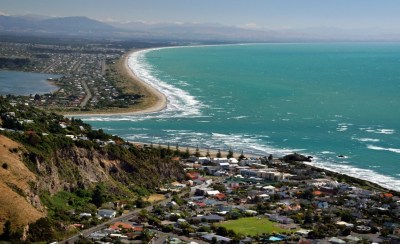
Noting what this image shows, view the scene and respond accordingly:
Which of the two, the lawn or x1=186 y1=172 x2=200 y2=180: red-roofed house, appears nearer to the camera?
the lawn

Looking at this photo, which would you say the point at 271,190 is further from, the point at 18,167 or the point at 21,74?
the point at 21,74

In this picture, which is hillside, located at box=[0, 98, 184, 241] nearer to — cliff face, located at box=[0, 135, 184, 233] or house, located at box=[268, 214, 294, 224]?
cliff face, located at box=[0, 135, 184, 233]

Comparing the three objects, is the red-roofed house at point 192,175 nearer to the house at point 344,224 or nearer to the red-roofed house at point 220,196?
the red-roofed house at point 220,196

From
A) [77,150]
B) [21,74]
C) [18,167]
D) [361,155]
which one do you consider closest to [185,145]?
[361,155]

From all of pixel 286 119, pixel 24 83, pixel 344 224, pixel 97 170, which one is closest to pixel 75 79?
pixel 24 83

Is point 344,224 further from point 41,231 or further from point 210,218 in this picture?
point 41,231

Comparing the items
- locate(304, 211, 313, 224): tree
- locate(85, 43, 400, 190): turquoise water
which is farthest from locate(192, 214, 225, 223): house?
locate(85, 43, 400, 190): turquoise water

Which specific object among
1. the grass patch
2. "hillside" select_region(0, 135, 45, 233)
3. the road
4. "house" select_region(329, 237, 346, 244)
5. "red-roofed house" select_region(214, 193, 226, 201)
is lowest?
"red-roofed house" select_region(214, 193, 226, 201)
